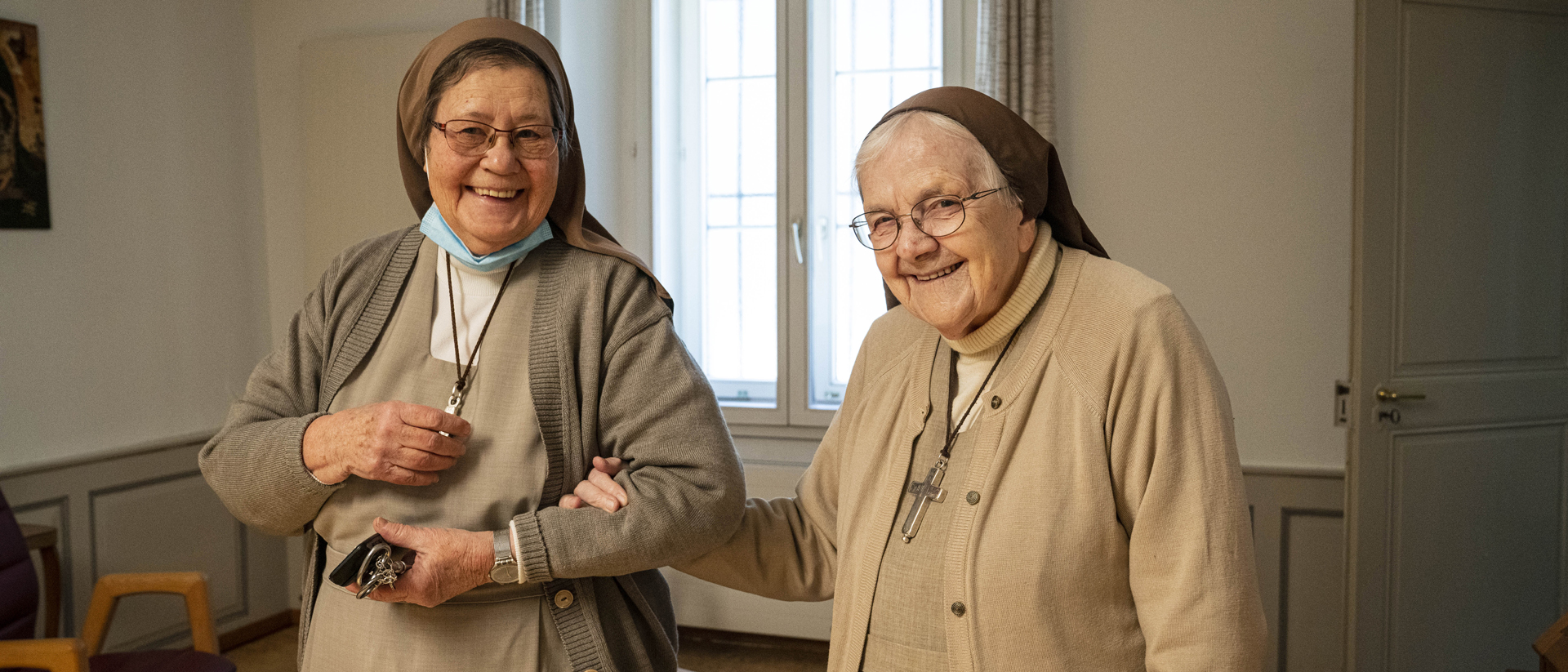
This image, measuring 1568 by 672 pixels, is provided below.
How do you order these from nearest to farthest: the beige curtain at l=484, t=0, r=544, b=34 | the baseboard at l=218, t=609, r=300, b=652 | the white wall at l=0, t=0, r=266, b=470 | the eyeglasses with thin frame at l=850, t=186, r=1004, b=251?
the eyeglasses with thin frame at l=850, t=186, r=1004, b=251
the white wall at l=0, t=0, r=266, b=470
the beige curtain at l=484, t=0, r=544, b=34
the baseboard at l=218, t=609, r=300, b=652

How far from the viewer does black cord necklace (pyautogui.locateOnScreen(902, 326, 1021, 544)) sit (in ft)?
4.00

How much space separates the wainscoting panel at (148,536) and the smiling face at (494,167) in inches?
91.0

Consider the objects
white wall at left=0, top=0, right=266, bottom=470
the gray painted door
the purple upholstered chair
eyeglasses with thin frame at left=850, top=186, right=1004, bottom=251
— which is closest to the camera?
eyeglasses with thin frame at left=850, top=186, right=1004, bottom=251

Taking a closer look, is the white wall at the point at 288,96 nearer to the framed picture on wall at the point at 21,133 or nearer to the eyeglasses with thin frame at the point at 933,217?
the framed picture on wall at the point at 21,133

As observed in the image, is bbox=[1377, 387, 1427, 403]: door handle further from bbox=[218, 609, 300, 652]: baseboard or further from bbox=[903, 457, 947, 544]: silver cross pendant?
bbox=[218, 609, 300, 652]: baseboard

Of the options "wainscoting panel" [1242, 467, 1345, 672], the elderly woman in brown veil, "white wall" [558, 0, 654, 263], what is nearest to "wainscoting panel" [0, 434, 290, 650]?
"white wall" [558, 0, 654, 263]

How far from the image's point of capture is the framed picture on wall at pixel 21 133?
9.67 feet

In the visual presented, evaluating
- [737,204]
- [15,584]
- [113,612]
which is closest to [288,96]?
[737,204]

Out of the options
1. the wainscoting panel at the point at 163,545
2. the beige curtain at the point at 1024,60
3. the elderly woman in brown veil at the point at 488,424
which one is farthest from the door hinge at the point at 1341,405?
the wainscoting panel at the point at 163,545

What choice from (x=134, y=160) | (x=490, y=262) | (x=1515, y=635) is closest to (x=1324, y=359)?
(x=1515, y=635)

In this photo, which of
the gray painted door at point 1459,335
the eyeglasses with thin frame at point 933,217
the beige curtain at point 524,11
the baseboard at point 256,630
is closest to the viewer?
the eyeglasses with thin frame at point 933,217

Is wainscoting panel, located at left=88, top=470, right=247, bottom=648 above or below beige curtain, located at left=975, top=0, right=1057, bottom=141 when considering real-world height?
below

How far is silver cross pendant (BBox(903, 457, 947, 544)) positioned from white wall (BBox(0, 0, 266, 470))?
3.10 meters

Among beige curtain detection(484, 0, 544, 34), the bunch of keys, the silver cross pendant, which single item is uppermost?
beige curtain detection(484, 0, 544, 34)
